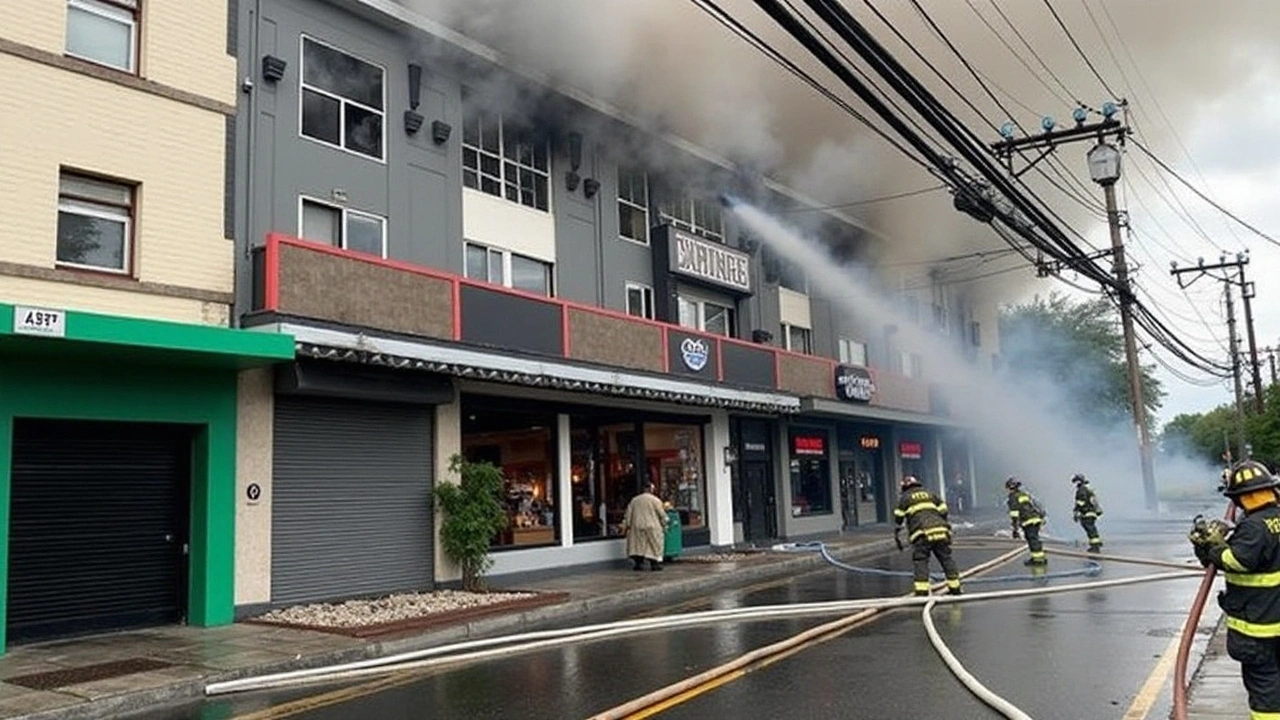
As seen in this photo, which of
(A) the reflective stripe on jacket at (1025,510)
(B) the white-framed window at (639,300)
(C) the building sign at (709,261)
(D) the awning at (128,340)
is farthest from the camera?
(C) the building sign at (709,261)

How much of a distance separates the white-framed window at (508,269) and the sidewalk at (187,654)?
492 centimetres

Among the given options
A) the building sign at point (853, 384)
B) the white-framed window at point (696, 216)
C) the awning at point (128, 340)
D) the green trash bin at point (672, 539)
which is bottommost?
the green trash bin at point (672, 539)

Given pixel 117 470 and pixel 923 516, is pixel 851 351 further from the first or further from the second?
pixel 117 470

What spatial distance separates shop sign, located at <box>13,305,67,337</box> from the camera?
Result: 879 centimetres

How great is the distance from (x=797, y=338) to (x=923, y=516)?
1307cm

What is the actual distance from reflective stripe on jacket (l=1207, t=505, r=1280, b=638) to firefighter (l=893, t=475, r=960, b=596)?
6848mm

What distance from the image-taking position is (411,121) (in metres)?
14.5

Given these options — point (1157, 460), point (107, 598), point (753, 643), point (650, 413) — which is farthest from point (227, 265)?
point (1157, 460)

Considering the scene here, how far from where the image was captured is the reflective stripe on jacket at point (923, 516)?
12148 millimetres

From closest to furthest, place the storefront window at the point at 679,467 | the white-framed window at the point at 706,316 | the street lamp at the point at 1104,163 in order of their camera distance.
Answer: the storefront window at the point at 679,467, the white-framed window at the point at 706,316, the street lamp at the point at 1104,163

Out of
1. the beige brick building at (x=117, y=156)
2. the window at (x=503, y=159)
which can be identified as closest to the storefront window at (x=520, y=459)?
the window at (x=503, y=159)

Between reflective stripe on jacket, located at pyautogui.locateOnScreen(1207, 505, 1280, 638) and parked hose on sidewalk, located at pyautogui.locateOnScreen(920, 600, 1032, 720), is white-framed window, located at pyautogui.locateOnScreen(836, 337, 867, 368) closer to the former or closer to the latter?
parked hose on sidewalk, located at pyautogui.locateOnScreen(920, 600, 1032, 720)

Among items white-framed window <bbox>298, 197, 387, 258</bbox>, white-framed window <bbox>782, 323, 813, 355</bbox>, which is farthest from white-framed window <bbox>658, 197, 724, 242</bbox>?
white-framed window <bbox>298, 197, 387, 258</bbox>

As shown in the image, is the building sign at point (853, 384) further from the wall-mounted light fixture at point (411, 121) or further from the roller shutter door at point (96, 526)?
the roller shutter door at point (96, 526)
